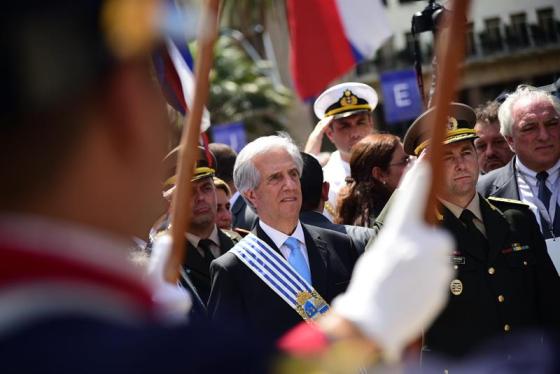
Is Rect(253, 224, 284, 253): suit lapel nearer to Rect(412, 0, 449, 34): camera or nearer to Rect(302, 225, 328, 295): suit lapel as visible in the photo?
Rect(302, 225, 328, 295): suit lapel

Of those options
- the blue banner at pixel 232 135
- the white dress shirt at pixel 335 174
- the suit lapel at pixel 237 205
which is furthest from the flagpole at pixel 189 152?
the blue banner at pixel 232 135

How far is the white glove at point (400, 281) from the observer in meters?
1.78

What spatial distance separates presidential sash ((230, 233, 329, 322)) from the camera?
4.58 metres

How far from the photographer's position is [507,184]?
600 cm

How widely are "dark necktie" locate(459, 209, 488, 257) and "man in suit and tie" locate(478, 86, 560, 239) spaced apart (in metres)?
0.97

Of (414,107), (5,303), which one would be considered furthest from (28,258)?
(414,107)

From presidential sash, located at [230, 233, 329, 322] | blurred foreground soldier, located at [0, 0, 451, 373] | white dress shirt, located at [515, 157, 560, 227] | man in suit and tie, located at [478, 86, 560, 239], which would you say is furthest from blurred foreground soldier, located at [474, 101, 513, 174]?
blurred foreground soldier, located at [0, 0, 451, 373]

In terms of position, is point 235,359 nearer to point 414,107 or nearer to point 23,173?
point 23,173

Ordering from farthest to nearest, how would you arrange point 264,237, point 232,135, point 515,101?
1. point 232,135
2. point 515,101
3. point 264,237

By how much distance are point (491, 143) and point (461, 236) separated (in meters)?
3.06

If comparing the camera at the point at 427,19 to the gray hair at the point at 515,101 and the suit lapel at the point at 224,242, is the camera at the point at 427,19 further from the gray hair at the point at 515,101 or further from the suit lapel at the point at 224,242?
the suit lapel at the point at 224,242

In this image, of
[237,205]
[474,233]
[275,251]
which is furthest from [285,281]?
[237,205]

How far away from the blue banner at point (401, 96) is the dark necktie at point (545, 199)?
9.85 feet

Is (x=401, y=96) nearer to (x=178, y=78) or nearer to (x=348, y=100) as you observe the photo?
(x=348, y=100)
